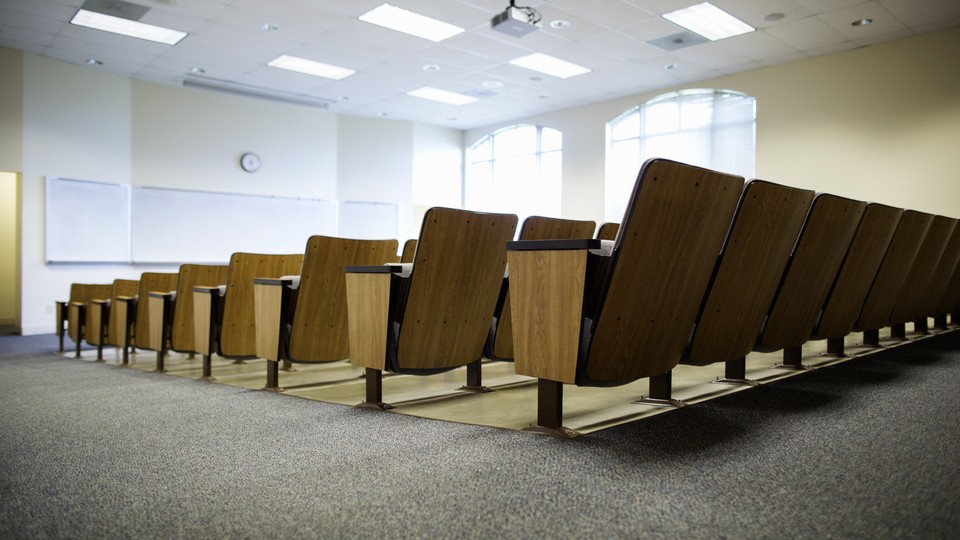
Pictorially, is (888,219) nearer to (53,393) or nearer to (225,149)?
(53,393)

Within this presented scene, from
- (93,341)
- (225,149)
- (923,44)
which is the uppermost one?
(923,44)

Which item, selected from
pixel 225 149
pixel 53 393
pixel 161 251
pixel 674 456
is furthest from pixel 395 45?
pixel 674 456

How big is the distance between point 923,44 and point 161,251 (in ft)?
35.2

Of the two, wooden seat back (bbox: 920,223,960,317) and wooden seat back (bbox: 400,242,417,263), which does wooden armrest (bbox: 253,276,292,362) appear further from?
wooden seat back (bbox: 920,223,960,317)

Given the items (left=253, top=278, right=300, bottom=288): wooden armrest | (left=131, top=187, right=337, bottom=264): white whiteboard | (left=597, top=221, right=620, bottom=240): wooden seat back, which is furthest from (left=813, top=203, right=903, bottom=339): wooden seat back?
(left=131, top=187, right=337, bottom=264): white whiteboard

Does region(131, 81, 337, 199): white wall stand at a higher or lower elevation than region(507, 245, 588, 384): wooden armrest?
higher

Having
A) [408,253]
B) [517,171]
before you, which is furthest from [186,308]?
[517,171]

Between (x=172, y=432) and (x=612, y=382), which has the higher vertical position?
(x=612, y=382)

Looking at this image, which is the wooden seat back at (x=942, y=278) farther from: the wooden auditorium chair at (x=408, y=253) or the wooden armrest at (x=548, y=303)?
the wooden armrest at (x=548, y=303)

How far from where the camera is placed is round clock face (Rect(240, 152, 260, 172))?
1052 cm

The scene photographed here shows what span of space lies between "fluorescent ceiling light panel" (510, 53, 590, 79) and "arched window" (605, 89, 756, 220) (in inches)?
66.0

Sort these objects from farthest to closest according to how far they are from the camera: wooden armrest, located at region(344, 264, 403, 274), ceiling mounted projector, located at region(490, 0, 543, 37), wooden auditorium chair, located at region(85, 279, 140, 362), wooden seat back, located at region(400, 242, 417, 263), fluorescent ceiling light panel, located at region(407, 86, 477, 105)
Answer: fluorescent ceiling light panel, located at region(407, 86, 477, 105) → ceiling mounted projector, located at region(490, 0, 543, 37) → wooden auditorium chair, located at region(85, 279, 140, 362) → wooden seat back, located at region(400, 242, 417, 263) → wooden armrest, located at region(344, 264, 403, 274)

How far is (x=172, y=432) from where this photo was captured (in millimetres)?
2312

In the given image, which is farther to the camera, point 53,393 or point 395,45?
point 395,45
